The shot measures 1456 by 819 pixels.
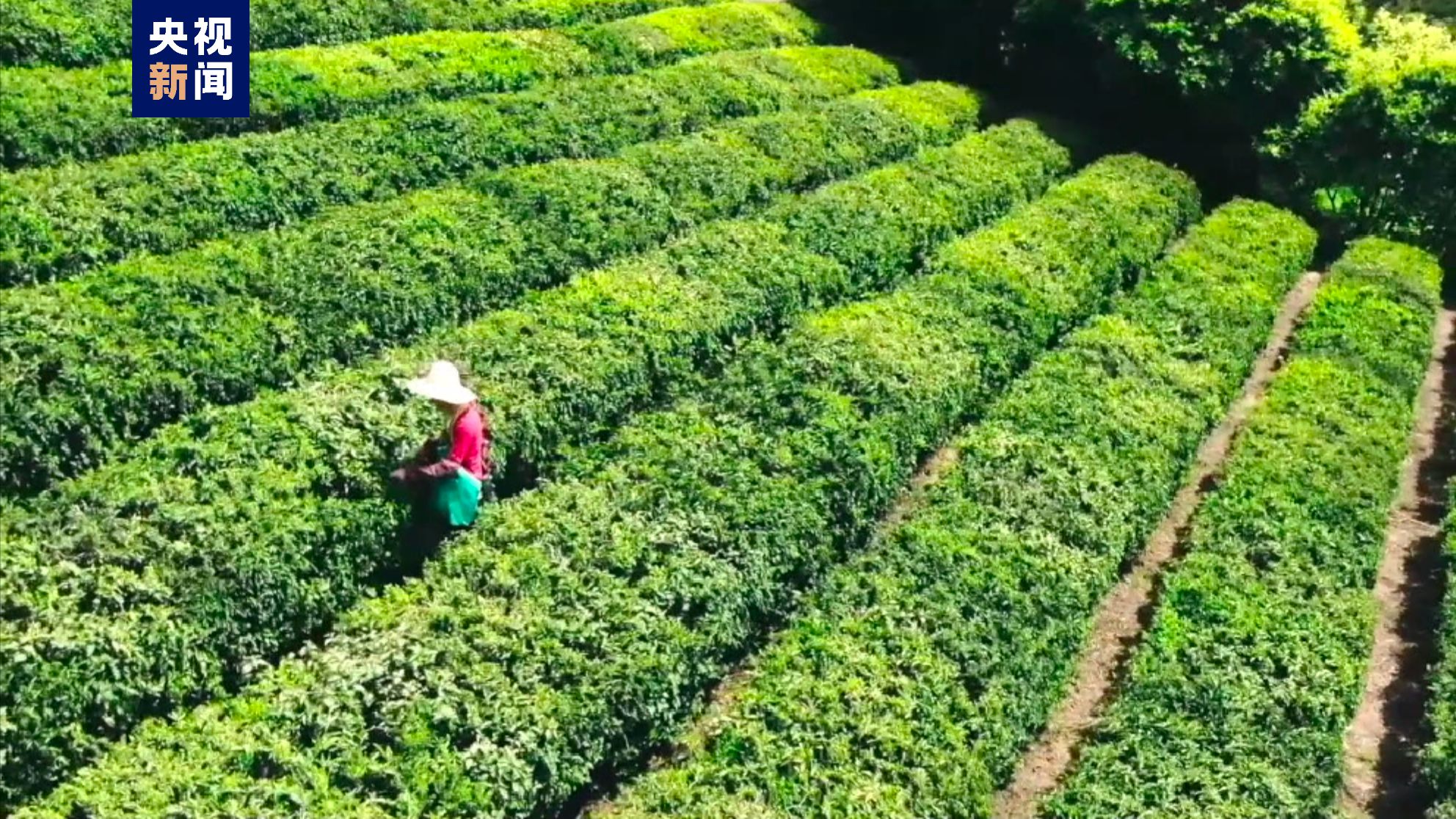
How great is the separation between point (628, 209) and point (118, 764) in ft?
31.7

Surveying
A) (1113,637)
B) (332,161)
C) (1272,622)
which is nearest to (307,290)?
(332,161)

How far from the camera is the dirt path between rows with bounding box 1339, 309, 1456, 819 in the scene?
1005 centimetres

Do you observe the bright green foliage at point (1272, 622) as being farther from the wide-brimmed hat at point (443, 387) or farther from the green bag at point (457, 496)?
the wide-brimmed hat at point (443, 387)

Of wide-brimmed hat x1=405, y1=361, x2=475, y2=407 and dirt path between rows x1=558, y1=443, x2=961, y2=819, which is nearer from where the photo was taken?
dirt path between rows x1=558, y1=443, x2=961, y2=819

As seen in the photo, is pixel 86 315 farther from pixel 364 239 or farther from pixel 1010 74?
pixel 1010 74

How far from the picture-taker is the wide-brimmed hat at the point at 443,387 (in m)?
9.07

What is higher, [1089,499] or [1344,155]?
[1344,155]

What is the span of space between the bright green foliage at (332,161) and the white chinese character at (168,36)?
6.45 ft

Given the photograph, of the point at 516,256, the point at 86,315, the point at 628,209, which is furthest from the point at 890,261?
the point at 86,315

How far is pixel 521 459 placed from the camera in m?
10.8

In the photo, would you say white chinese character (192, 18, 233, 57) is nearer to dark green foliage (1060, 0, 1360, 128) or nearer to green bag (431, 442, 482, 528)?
green bag (431, 442, 482, 528)

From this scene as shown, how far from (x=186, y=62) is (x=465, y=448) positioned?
9391 mm

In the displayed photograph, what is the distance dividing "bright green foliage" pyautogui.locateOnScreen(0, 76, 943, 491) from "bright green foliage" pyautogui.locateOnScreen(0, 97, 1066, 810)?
0.68 meters

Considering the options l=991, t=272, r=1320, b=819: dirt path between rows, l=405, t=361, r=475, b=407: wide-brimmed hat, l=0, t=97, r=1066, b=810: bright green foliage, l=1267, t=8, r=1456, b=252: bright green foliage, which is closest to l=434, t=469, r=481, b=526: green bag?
l=0, t=97, r=1066, b=810: bright green foliage
